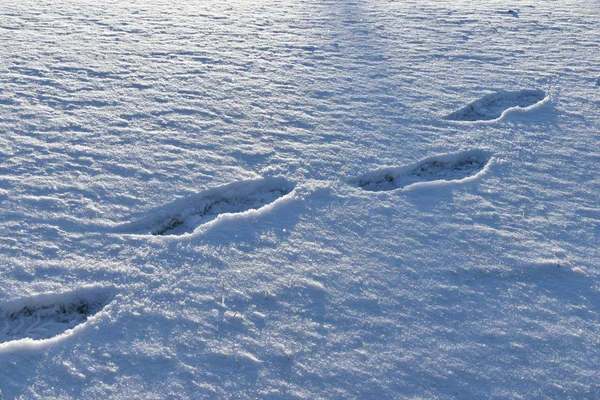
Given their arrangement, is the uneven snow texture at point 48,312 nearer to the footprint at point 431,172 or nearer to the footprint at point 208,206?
the footprint at point 208,206

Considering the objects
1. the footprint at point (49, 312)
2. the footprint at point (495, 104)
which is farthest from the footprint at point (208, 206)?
the footprint at point (495, 104)

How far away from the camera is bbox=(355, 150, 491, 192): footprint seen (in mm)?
3789

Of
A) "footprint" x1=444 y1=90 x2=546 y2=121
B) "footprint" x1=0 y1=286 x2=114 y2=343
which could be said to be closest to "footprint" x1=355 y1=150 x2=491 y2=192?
"footprint" x1=444 y1=90 x2=546 y2=121

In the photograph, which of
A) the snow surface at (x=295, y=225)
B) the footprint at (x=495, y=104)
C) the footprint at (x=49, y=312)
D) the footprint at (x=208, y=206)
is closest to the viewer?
the snow surface at (x=295, y=225)

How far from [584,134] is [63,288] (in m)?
3.94

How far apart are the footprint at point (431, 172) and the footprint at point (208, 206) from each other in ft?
1.93

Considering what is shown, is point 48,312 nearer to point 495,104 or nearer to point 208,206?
point 208,206

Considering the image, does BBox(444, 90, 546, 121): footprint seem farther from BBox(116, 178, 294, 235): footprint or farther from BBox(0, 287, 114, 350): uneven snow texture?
BBox(0, 287, 114, 350): uneven snow texture

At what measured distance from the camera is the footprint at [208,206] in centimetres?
329

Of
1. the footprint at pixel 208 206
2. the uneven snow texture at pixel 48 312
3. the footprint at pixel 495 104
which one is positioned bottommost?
the uneven snow texture at pixel 48 312

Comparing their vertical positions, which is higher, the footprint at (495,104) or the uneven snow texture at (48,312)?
the footprint at (495,104)

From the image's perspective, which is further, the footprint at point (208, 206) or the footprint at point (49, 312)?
the footprint at point (208, 206)

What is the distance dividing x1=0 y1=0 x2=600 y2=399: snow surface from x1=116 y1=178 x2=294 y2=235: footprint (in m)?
0.01

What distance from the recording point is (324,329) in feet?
8.61
